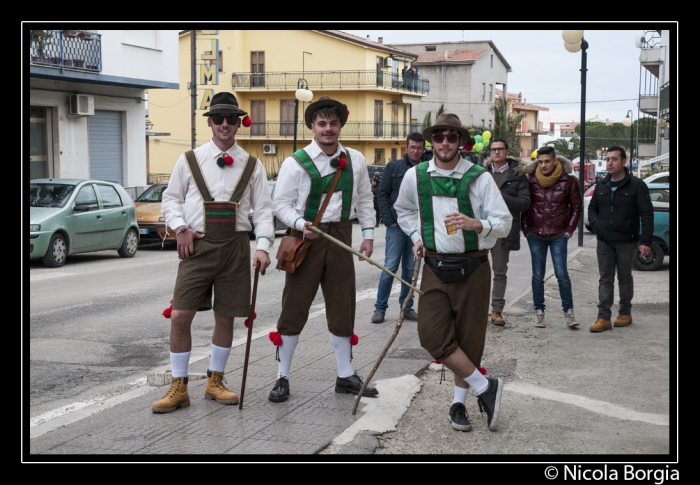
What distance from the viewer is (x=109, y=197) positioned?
17.0 meters

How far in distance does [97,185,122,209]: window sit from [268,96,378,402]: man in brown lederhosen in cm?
1155

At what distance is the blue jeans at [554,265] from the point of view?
9.07 m

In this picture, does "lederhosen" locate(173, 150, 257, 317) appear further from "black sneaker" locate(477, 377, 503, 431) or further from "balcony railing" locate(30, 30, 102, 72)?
"balcony railing" locate(30, 30, 102, 72)

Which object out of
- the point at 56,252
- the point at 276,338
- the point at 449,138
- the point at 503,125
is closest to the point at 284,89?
the point at 503,125

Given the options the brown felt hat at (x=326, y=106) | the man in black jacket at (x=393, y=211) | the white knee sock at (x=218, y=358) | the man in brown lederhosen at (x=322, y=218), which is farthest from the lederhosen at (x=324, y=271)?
the man in black jacket at (x=393, y=211)

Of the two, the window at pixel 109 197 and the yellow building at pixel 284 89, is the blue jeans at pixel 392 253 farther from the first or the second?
the yellow building at pixel 284 89

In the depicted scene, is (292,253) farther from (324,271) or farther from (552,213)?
(552,213)

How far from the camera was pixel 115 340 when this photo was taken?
8.74 m

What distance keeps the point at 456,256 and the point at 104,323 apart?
559 cm

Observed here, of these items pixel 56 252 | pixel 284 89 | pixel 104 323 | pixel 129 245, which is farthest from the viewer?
pixel 284 89

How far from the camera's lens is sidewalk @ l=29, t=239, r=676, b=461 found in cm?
502
